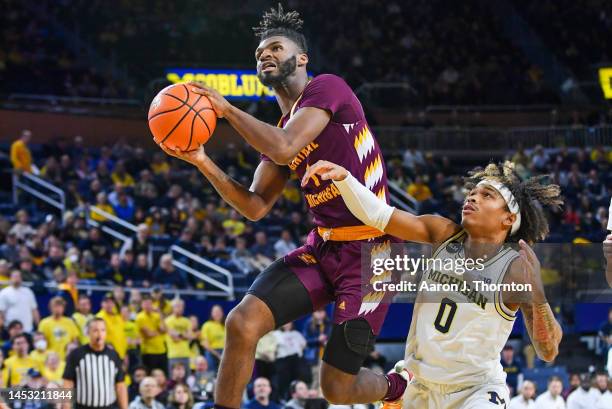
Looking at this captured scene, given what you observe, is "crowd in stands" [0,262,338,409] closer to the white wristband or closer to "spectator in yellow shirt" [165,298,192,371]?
"spectator in yellow shirt" [165,298,192,371]

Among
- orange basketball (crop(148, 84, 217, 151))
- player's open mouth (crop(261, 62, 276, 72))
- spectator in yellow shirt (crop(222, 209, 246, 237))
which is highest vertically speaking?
spectator in yellow shirt (crop(222, 209, 246, 237))

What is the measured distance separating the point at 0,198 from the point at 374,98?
1101cm

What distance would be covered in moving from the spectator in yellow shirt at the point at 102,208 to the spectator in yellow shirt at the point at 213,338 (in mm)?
3648

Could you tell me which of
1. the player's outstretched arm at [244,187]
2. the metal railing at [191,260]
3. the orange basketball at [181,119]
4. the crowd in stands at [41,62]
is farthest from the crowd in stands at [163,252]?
the orange basketball at [181,119]

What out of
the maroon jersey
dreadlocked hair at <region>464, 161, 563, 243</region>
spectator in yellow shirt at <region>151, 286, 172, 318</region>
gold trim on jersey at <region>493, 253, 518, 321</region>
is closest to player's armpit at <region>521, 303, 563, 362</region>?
gold trim on jersey at <region>493, 253, 518, 321</region>

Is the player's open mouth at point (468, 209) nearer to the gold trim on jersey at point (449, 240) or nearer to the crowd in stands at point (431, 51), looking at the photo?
the gold trim on jersey at point (449, 240)

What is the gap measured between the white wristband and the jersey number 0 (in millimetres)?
559

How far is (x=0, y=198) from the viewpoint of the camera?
59.4 ft

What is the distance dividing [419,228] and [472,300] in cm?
51

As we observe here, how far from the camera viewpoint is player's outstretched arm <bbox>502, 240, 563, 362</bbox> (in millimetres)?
5535

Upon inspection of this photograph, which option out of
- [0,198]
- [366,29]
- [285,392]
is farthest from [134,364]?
[366,29]

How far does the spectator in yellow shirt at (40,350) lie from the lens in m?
11.7

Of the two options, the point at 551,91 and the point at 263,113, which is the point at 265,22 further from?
the point at 551,91

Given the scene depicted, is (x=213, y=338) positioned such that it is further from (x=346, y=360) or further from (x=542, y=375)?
(x=346, y=360)
